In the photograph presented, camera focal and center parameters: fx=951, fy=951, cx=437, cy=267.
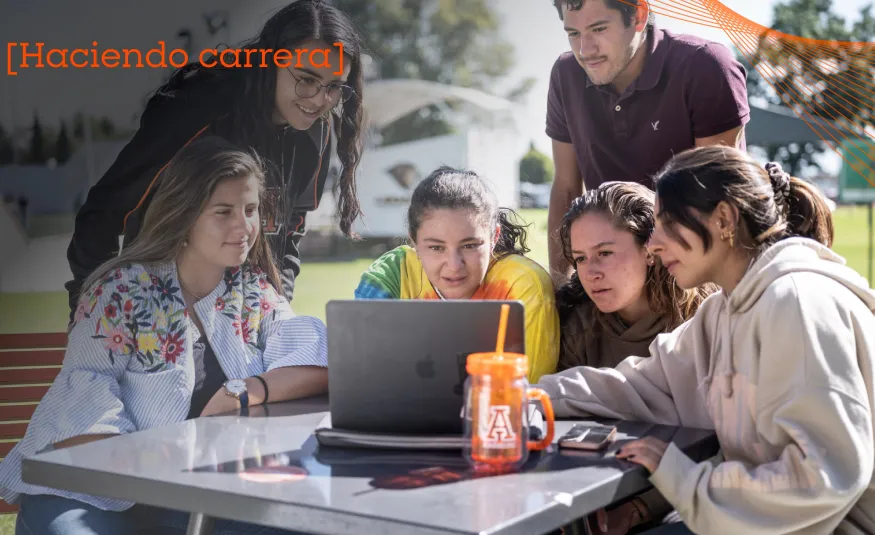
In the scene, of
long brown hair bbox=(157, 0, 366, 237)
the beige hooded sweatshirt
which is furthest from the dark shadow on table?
long brown hair bbox=(157, 0, 366, 237)

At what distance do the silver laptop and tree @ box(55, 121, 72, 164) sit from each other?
1.61m

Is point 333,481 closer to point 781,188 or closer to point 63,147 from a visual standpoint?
point 781,188

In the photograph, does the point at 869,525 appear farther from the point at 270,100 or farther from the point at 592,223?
the point at 270,100

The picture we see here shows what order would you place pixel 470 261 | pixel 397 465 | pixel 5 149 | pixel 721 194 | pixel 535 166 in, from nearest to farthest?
pixel 397 465 → pixel 721 194 → pixel 470 261 → pixel 5 149 → pixel 535 166

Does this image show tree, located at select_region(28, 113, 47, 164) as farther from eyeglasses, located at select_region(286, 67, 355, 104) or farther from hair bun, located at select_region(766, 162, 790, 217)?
hair bun, located at select_region(766, 162, 790, 217)

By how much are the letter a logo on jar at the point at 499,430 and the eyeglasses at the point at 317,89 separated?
74.2 inches

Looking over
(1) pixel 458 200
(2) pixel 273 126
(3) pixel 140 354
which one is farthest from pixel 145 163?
(1) pixel 458 200

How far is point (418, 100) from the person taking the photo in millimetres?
3729

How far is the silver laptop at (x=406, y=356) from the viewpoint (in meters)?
1.86

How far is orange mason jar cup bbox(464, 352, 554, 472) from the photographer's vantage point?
67.7 inches

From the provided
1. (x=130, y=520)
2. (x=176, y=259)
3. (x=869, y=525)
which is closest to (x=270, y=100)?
(x=176, y=259)

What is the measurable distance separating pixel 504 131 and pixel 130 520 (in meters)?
2.22

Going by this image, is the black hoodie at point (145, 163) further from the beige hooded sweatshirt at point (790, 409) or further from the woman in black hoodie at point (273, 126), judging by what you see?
the beige hooded sweatshirt at point (790, 409)

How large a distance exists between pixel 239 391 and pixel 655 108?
5.83 feet
